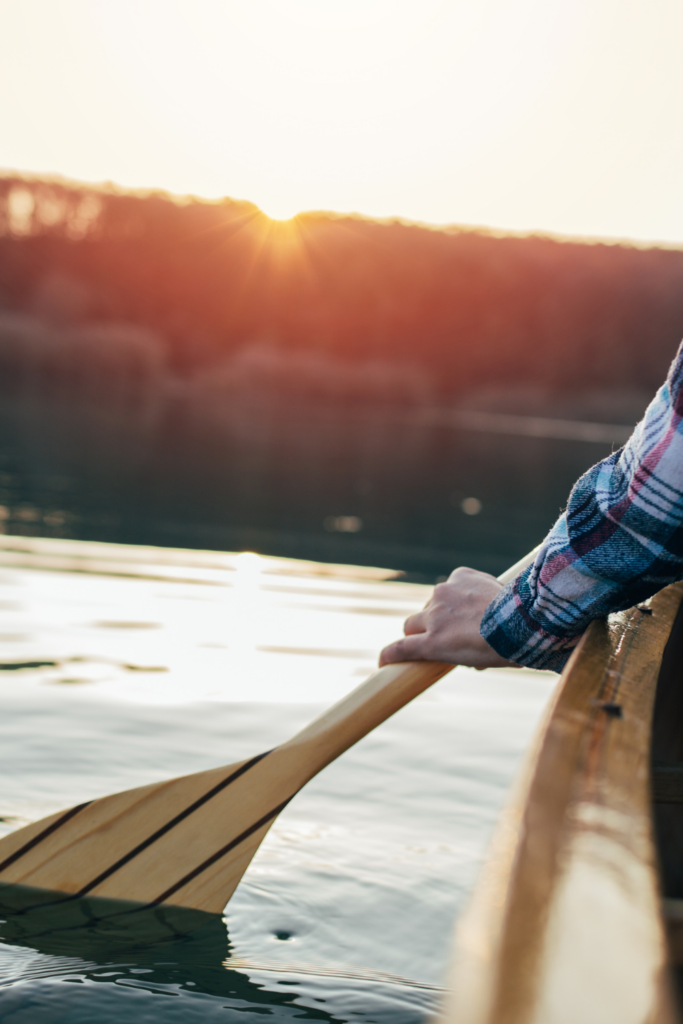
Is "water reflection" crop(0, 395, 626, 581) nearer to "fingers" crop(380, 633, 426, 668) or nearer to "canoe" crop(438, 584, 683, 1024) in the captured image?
"fingers" crop(380, 633, 426, 668)

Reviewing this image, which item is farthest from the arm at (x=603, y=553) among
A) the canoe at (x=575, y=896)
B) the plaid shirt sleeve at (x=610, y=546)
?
the canoe at (x=575, y=896)

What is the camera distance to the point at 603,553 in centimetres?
106

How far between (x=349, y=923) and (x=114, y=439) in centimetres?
1054

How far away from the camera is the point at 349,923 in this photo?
168 cm

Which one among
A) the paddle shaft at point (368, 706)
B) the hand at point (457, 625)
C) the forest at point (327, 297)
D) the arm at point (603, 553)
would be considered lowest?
the paddle shaft at point (368, 706)

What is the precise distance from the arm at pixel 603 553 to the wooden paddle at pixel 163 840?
0.54 metres

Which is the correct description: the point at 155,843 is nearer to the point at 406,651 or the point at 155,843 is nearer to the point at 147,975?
the point at 147,975

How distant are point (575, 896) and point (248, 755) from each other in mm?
2065

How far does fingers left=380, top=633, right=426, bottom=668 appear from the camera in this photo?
135cm

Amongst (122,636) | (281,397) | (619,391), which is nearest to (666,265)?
(619,391)

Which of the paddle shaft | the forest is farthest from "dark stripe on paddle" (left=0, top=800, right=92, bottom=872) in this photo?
the forest

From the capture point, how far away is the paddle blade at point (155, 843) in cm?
162

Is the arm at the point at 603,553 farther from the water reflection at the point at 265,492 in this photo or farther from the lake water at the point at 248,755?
the water reflection at the point at 265,492

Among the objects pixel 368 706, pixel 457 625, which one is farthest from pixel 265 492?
pixel 457 625
